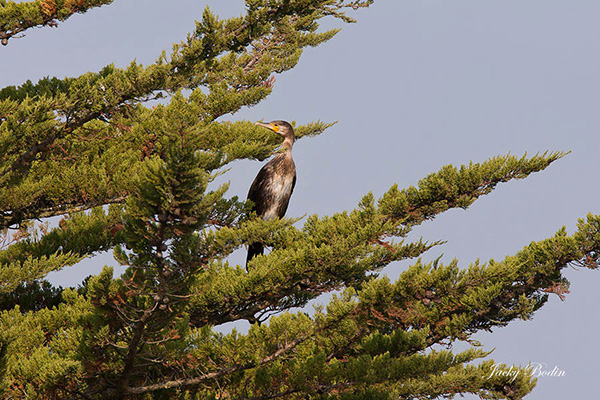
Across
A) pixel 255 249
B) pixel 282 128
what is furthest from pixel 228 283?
pixel 282 128

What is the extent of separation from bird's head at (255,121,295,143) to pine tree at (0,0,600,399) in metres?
2.99

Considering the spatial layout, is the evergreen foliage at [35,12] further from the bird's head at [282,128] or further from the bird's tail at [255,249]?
the bird's head at [282,128]

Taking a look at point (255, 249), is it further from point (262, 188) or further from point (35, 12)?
point (35, 12)

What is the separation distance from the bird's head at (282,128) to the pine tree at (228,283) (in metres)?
2.99

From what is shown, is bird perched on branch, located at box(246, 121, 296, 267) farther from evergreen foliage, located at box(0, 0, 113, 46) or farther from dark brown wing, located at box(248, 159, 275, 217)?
evergreen foliage, located at box(0, 0, 113, 46)

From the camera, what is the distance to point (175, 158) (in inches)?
175

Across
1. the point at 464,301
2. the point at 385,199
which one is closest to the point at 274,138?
the point at 385,199

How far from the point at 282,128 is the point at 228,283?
5017 mm

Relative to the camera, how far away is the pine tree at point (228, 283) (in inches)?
225

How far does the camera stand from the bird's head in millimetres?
11727

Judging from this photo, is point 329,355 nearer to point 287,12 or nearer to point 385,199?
point 385,199

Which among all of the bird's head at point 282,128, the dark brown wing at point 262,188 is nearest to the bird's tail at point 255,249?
the dark brown wing at point 262,188

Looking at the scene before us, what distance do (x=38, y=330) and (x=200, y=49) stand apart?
3.15 metres

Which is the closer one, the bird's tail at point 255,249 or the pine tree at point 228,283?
the pine tree at point 228,283
